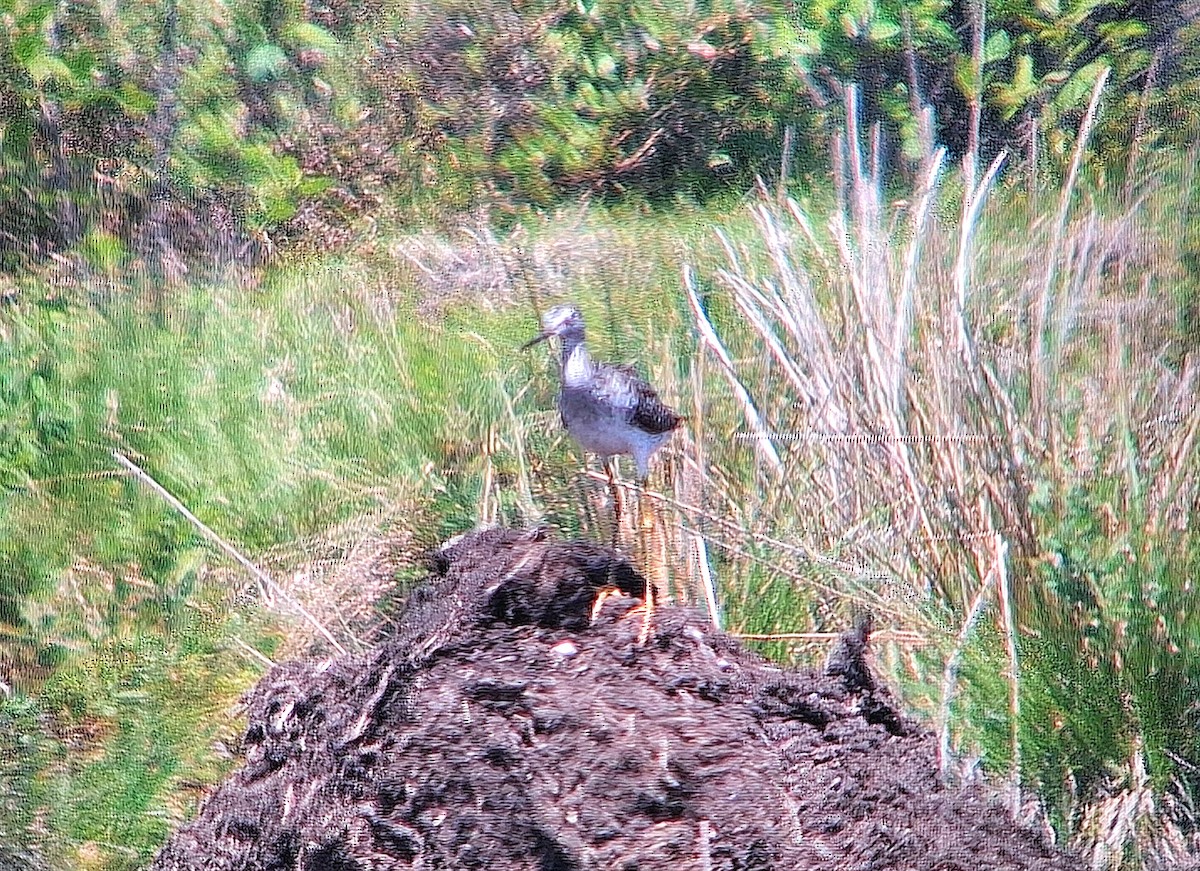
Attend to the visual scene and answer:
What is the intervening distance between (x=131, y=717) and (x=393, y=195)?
3.31 ft

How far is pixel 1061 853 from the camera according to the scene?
5.69 ft

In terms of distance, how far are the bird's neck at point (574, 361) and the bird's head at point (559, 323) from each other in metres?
0.01

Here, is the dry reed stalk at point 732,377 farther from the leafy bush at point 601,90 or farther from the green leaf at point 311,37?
the green leaf at point 311,37

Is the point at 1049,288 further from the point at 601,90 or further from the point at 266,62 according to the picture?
the point at 266,62

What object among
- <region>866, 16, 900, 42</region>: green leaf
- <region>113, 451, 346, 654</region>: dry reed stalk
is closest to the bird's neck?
<region>113, 451, 346, 654</region>: dry reed stalk

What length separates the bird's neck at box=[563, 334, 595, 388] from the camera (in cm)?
172

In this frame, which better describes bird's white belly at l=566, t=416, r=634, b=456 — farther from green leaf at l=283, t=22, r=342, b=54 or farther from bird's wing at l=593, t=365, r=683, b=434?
green leaf at l=283, t=22, r=342, b=54

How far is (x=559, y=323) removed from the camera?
5.72 feet

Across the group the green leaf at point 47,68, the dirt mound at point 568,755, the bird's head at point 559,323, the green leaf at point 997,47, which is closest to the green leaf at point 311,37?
the green leaf at point 47,68

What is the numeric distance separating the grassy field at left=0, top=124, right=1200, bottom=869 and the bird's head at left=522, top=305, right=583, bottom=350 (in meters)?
0.02

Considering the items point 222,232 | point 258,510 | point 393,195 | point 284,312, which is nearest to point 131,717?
point 258,510

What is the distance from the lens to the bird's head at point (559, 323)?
1741 mm

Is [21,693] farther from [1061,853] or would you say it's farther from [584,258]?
[1061,853]

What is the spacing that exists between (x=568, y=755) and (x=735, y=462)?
22.6 inches
